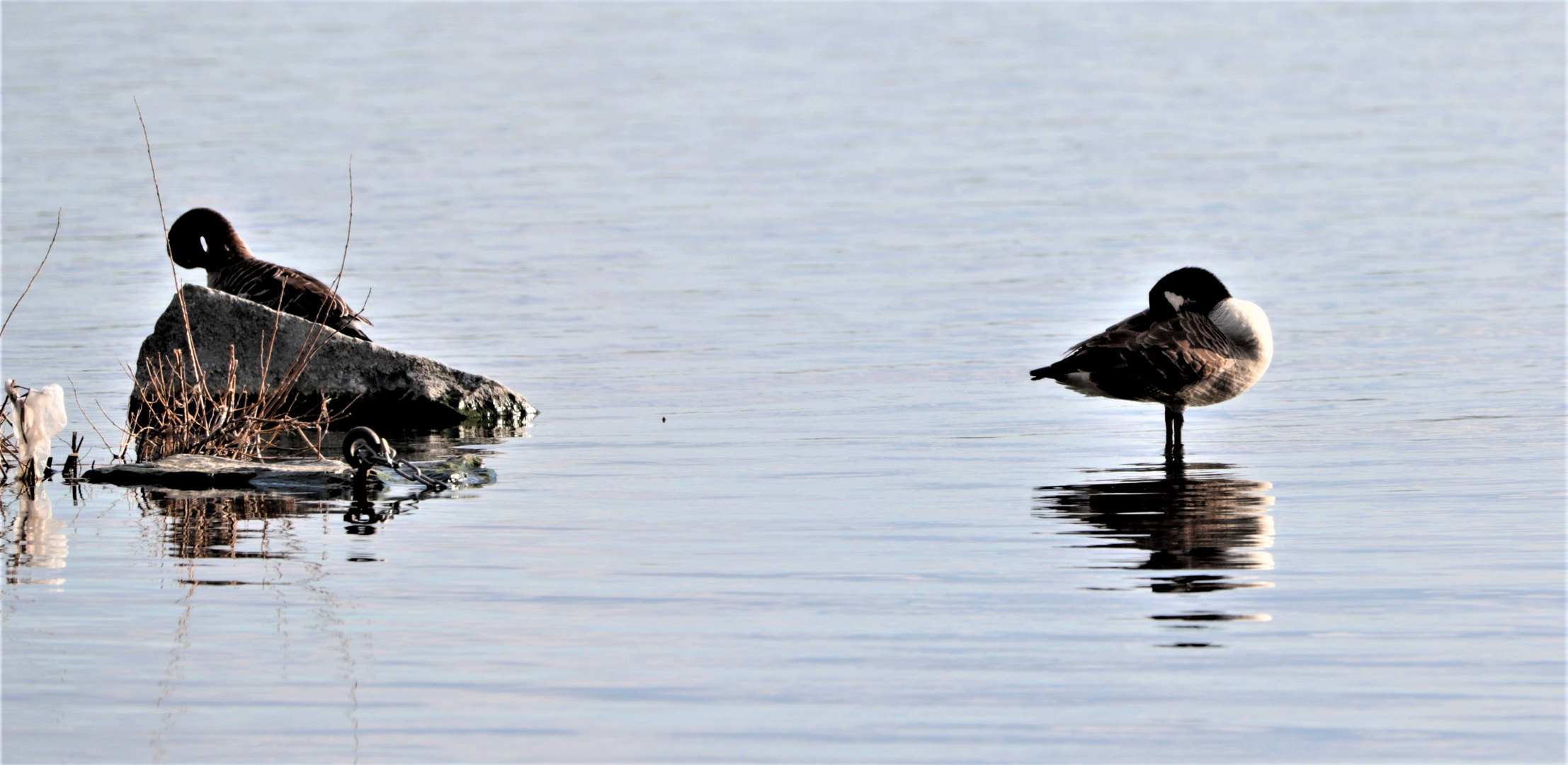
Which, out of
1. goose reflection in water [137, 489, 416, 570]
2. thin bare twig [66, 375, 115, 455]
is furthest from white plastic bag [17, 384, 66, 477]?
goose reflection in water [137, 489, 416, 570]

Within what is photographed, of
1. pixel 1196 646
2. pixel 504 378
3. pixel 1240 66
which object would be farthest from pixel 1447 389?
pixel 1240 66

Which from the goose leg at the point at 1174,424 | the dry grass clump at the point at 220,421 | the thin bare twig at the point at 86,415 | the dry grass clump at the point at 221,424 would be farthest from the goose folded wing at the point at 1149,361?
the thin bare twig at the point at 86,415

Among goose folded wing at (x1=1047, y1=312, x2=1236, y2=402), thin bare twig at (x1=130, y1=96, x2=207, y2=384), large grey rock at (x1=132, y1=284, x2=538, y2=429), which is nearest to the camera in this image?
thin bare twig at (x1=130, y1=96, x2=207, y2=384)

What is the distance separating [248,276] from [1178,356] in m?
7.00

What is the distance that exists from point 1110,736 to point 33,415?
22.5 ft

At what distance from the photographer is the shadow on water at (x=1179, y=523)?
29.2 ft

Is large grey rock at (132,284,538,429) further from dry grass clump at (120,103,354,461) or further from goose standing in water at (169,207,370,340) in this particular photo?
dry grass clump at (120,103,354,461)

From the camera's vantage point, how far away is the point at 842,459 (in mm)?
12617

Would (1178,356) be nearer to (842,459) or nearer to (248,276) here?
(842,459)

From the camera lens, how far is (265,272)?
16.0m

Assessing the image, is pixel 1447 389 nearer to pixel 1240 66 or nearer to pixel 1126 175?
pixel 1126 175

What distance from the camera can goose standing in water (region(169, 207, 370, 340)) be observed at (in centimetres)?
1534

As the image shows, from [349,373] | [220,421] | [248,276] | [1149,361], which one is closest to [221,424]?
[220,421]

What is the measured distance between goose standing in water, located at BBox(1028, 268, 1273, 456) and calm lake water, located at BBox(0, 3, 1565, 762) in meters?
0.40
